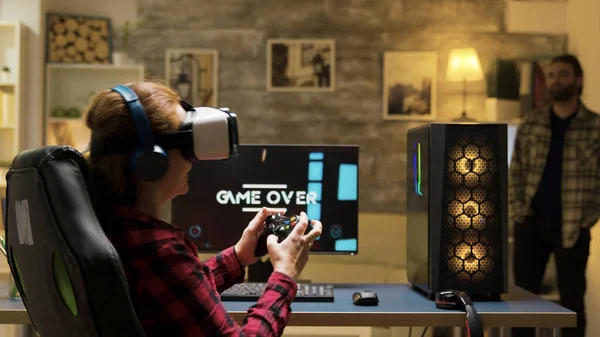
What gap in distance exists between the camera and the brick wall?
5.20 metres

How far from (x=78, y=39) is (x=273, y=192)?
131 inches

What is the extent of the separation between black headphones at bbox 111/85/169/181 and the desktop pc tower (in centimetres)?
101

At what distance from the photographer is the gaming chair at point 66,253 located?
1.01 m

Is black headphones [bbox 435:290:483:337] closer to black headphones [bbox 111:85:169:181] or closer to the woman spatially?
the woman

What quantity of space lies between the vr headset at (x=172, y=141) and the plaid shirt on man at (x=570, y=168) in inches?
105

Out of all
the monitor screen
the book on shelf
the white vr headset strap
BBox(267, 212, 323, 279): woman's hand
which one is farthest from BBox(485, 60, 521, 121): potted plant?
the white vr headset strap

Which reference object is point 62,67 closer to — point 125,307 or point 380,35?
point 380,35

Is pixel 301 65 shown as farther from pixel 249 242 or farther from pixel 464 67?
pixel 249 242

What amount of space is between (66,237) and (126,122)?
0.26 m

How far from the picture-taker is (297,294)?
2.00 metres

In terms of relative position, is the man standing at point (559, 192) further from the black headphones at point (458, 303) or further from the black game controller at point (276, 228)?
the black game controller at point (276, 228)

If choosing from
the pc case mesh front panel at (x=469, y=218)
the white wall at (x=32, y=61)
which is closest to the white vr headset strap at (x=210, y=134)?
the pc case mesh front panel at (x=469, y=218)

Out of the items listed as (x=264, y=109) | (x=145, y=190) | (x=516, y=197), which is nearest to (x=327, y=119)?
(x=264, y=109)

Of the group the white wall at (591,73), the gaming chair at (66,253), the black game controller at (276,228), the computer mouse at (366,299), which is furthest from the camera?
the white wall at (591,73)
